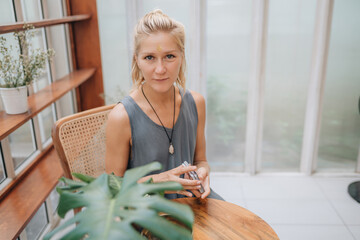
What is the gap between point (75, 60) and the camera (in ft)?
8.49

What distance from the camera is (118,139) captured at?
140 centimetres

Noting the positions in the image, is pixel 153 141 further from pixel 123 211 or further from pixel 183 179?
pixel 123 211

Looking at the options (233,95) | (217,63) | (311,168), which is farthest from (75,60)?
(311,168)

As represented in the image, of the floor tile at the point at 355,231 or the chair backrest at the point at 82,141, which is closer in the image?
the chair backrest at the point at 82,141

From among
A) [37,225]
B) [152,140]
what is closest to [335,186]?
[152,140]

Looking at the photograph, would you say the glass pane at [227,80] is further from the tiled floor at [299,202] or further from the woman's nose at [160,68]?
the woman's nose at [160,68]

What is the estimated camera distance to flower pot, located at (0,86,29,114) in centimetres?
151

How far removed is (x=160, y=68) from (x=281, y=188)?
1913 millimetres

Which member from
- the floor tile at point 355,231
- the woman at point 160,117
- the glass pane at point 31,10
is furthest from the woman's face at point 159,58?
the floor tile at point 355,231

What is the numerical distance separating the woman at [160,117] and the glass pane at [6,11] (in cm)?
82

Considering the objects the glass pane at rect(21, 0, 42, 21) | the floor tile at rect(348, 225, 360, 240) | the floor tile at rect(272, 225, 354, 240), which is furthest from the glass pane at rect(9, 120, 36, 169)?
the floor tile at rect(348, 225, 360, 240)

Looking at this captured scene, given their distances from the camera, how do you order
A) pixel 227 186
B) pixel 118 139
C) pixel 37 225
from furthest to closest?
pixel 227 186
pixel 37 225
pixel 118 139

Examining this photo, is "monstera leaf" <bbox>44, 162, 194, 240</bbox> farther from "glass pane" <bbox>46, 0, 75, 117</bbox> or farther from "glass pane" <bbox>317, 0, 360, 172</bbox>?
"glass pane" <bbox>317, 0, 360, 172</bbox>

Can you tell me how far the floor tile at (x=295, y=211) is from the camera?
229 cm
